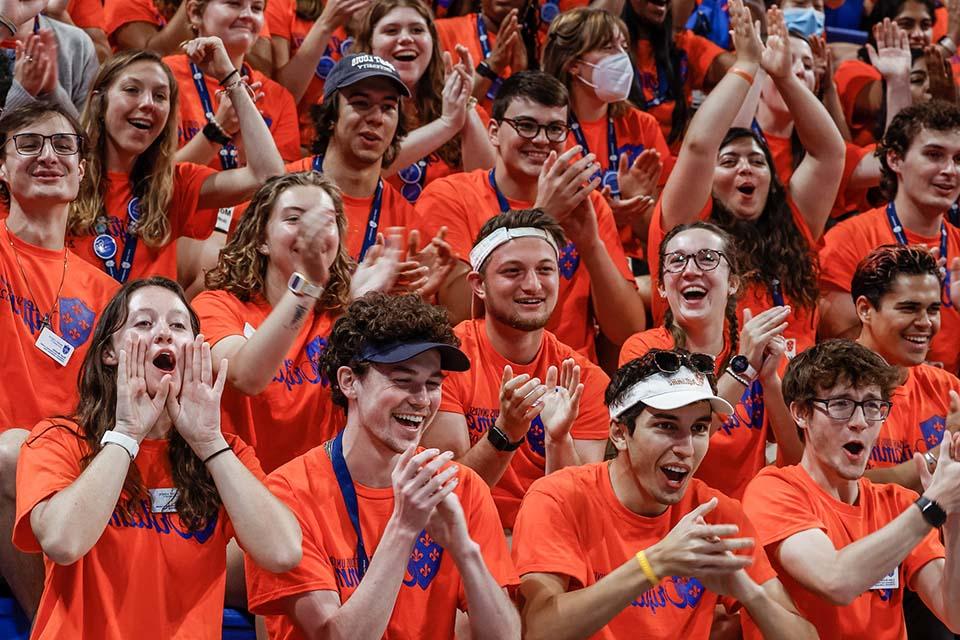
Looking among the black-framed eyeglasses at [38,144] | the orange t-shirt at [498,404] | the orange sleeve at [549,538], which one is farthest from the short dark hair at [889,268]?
the black-framed eyeglasses at [38,144]

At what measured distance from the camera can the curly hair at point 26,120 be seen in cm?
456

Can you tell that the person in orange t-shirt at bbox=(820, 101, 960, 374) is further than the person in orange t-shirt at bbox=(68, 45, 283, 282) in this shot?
Yes

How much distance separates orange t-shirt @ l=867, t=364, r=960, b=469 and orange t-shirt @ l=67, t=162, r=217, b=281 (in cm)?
264

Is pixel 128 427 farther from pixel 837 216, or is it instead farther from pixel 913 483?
pixel 837 216

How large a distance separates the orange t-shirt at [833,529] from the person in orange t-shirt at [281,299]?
137 cm

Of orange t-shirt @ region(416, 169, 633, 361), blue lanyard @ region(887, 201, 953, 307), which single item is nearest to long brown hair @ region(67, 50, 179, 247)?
orange t-shirt @ region(416, 169, 633, 361)

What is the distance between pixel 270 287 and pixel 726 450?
5.64ft

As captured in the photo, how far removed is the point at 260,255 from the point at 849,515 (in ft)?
6.79

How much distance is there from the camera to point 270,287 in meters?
4.61

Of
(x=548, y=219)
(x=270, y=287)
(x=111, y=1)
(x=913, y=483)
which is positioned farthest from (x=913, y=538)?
(x=111, y=1)

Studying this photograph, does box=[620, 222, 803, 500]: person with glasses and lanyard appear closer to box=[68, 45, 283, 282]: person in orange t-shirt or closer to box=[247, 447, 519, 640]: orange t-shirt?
box=[247, 447, 519, 640]: orange t-shirt

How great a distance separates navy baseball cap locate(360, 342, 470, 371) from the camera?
3.67 m

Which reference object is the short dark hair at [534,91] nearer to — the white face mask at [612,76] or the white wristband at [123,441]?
the white face mask at [612,76]

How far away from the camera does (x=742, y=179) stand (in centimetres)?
579
